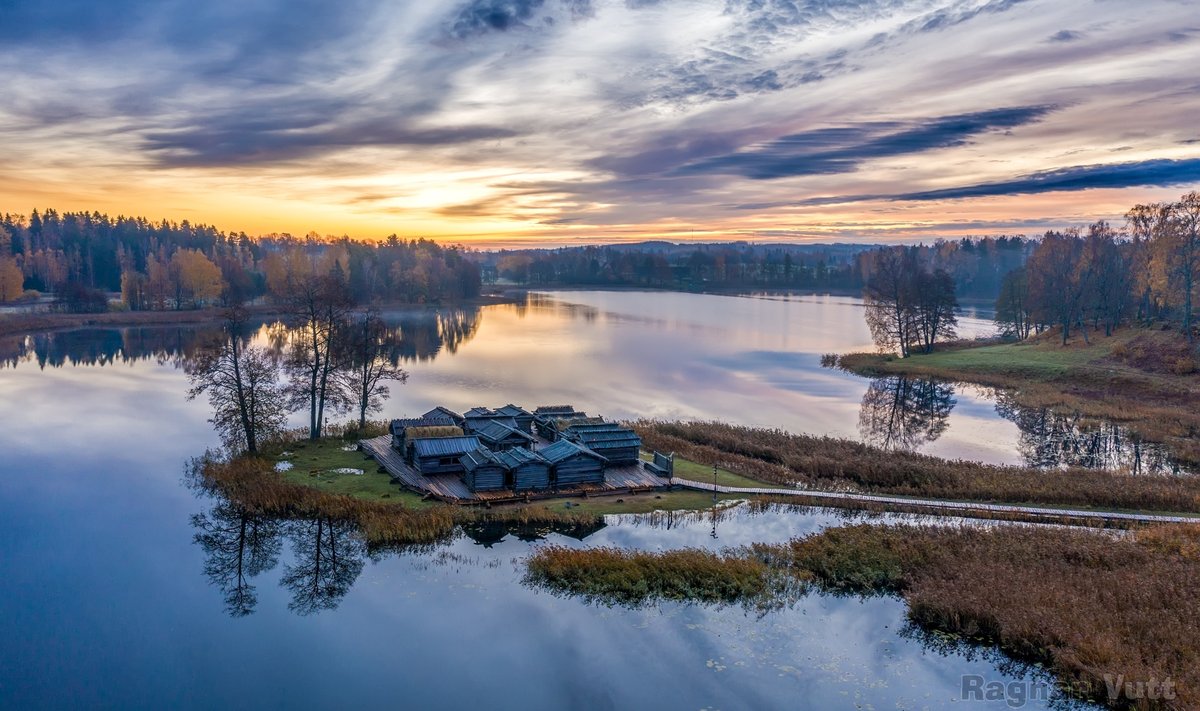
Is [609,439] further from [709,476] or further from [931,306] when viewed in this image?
[931,306]

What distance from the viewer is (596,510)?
1136 inches

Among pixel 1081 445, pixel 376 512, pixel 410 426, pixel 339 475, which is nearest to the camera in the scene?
pixel 376 512

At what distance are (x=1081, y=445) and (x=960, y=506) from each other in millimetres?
19398

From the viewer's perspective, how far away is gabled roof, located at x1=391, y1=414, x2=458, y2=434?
34756 millimetres

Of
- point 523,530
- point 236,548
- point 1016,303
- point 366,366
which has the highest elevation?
point 1016,303

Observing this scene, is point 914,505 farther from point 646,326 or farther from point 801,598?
point 646,326

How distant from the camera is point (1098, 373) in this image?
6122 centimetres

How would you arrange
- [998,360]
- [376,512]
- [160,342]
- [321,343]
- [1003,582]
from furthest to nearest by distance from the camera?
1. [160,342]
2. [998,360]
3. [321,343]
4. [376,512]
5. [1003,582]

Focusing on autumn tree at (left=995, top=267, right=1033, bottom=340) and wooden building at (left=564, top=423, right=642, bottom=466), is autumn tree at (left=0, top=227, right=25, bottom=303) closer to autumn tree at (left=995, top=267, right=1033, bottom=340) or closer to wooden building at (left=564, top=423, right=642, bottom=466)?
wooden building at (left=564, top=423, right=642, bottom=466)

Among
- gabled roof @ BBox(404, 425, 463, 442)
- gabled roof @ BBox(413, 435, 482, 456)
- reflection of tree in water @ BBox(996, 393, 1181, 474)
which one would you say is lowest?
reflection of tree in water @ BBox(996, 393, 1181, 474)

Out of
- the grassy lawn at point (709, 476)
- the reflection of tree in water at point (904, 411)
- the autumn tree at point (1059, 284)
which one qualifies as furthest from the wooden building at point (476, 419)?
the autumn tree at point (1059, 284)

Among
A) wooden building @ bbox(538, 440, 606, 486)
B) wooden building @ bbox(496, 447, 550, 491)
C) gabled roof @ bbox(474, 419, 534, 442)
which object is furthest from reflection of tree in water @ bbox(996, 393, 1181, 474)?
gabled roof @ bbox(474, 419, 534, 442)

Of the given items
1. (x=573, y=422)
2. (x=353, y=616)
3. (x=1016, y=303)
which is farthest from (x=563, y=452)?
(x=1016, y=303)

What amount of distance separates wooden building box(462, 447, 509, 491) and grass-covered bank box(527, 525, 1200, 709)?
5.57 metres
